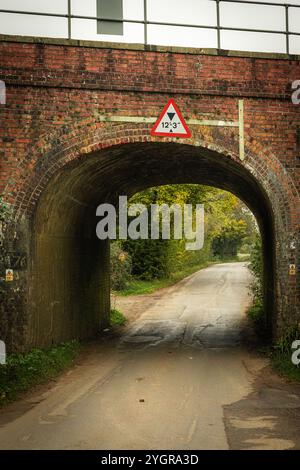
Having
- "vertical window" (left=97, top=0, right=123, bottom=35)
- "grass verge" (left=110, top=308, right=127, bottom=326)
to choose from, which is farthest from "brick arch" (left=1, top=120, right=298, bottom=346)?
"grass verge" (left=110, top=308, right=127, bottom=326)

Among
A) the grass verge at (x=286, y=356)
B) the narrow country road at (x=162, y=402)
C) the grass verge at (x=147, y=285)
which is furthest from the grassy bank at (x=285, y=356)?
the grass verge at (x=147, y=285)

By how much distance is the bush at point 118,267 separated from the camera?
25.1 m

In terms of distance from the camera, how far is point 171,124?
10.1 metres

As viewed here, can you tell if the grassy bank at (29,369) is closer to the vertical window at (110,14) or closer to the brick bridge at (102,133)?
the brick bridge at (102,133)

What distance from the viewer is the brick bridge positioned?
965 centimetres

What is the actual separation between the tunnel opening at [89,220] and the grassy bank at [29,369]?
364mm

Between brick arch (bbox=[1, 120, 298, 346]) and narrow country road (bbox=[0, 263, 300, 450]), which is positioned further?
brick arch (bbox=[1, 120, 298, 346])

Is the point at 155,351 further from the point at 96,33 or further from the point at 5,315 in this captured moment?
the point at 96,33

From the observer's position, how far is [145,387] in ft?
27.4

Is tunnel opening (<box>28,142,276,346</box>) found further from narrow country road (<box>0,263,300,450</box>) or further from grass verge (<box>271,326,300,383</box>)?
narrow country road (<box>0,263,300,450</box>)

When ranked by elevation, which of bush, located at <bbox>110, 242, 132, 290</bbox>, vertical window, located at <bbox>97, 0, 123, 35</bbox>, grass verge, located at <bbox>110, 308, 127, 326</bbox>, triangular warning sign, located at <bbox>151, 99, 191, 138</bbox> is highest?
vertical window, located at <bbox>97, 0, 123, 35</bbox>

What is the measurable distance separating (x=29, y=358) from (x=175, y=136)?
5.28 metres

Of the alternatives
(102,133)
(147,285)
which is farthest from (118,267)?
(102,133)

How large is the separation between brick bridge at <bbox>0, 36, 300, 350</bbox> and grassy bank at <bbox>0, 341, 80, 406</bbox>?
0.35 meters
